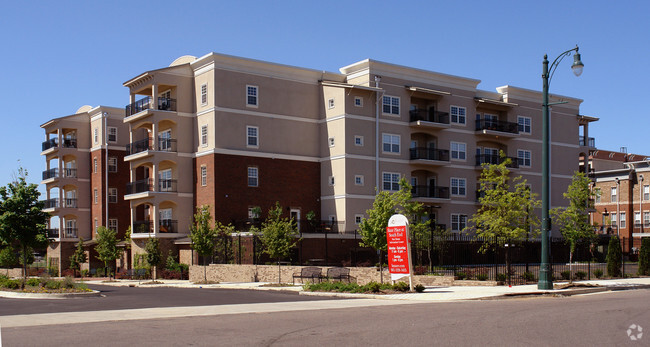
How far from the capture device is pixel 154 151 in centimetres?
5191

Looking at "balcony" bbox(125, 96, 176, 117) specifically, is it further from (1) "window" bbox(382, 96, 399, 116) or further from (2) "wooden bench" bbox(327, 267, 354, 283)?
(2) "wooden bench" bbox(327, 267, 354, 283)

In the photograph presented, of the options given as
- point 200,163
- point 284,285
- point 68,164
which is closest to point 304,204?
point 200,163

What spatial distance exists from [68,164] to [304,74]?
98.3ft

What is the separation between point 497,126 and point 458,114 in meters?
4.37

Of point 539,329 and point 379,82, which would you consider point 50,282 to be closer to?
point 539,329

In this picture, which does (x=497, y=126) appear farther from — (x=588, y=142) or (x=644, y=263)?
(x=644, y=263)

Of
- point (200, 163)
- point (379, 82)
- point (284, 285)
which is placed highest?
point (379, 82)

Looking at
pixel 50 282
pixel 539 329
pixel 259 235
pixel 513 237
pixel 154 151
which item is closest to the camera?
pixel 539 329

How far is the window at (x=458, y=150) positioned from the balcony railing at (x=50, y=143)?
39.5m

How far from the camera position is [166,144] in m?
53.4

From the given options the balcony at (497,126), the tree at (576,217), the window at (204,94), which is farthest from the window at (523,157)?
the window at (204,94)

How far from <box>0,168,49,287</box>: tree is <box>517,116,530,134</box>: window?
43065 mm

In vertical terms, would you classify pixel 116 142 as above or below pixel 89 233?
above

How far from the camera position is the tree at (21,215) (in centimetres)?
3625
